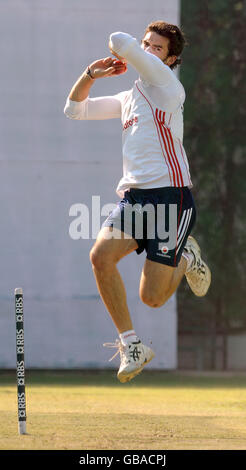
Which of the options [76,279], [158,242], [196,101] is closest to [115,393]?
[76,279]

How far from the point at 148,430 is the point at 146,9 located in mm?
8585

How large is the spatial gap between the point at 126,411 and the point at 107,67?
13.1 ft

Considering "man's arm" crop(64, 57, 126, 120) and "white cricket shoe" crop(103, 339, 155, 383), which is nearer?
"white cricket shoe" crop(103, 339, 155, 383)

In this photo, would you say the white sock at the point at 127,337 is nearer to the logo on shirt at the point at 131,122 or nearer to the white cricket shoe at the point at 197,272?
the white cricket shoe at the point at 197,272

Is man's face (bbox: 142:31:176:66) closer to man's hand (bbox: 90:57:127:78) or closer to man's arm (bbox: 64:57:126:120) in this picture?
man's hand (bbox: 90:57:127:78)

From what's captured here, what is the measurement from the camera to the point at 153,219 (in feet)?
20.5

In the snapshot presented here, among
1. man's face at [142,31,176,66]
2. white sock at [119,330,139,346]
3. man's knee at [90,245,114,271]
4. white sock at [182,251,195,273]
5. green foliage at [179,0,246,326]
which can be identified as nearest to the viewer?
man's knee at [90,245,114,271]

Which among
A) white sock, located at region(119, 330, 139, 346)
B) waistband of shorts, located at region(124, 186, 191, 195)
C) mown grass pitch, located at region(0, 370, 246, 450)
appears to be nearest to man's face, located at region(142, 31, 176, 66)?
waistband of shorts, located at region(124, 186, 191, 195)

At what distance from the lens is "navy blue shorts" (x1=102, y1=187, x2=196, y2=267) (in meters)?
6.23

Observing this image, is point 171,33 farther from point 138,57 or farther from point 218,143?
point 218,143

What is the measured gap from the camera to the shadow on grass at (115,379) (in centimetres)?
1300

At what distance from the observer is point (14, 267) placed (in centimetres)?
1416

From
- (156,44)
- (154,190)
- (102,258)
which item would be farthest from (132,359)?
(156,44)

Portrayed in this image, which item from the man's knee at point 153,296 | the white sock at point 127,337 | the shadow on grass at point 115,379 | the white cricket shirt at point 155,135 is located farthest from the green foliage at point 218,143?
the white sock at point 127,337
